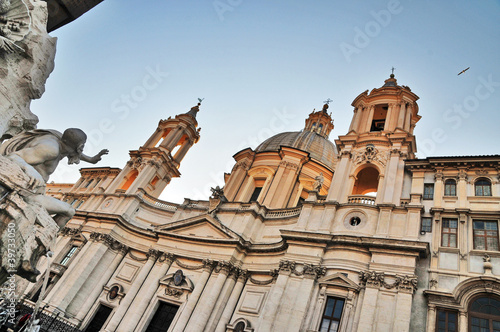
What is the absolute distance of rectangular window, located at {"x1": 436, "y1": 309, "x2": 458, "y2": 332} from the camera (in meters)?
12.4

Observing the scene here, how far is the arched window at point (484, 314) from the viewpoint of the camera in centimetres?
1195

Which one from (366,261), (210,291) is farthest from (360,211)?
(210,291)

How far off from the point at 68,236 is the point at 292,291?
2085cm

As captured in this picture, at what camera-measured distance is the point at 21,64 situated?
5.40 meters

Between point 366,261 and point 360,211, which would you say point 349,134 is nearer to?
point 360,211

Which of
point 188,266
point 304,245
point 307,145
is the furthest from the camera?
point 307,145

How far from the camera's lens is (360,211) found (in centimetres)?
1738

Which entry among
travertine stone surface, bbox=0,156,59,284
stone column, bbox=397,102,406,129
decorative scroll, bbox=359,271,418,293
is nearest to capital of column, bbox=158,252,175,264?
decorative scroll, bbox=359,271,418,293

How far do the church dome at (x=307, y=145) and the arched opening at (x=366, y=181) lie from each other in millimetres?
7574

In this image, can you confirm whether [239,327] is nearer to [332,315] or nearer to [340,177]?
[332,315]

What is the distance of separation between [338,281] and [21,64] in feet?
47.5

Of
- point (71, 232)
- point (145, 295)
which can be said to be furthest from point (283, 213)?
point (71, 232)

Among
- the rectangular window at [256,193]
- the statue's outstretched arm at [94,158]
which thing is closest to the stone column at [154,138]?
the rectangular window at [256,193]

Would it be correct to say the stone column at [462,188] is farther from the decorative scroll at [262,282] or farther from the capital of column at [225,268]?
the capital of column at [225,268]
